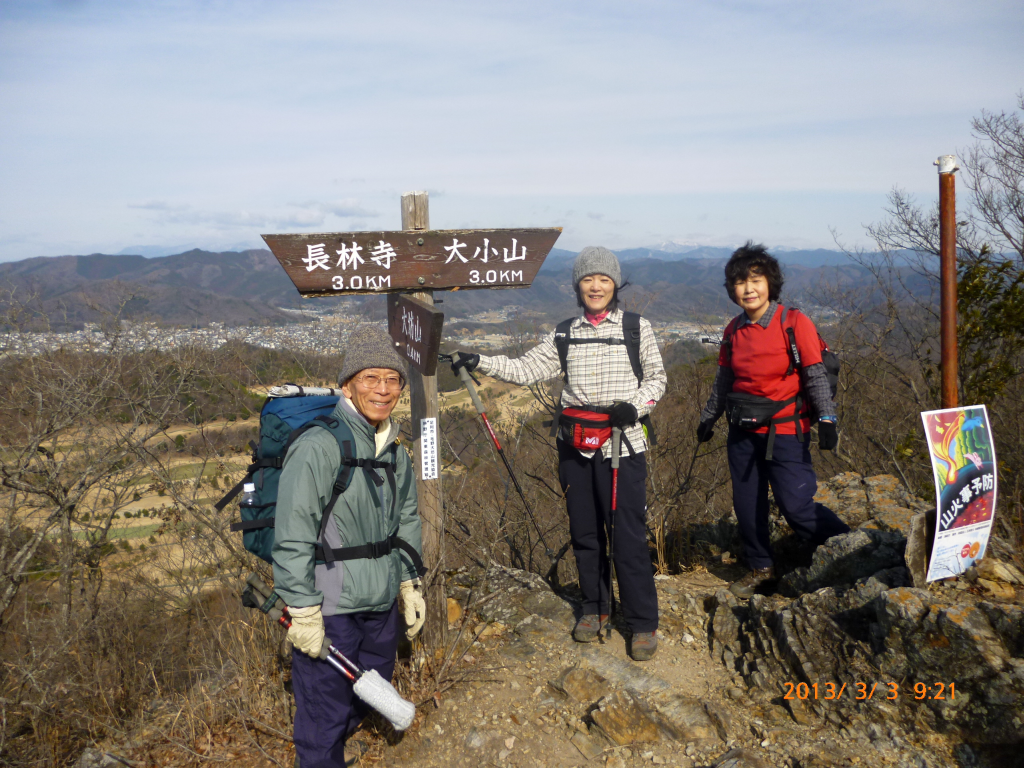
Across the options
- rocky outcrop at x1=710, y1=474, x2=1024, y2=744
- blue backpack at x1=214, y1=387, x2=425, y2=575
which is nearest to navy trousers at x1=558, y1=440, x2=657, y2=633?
rocky outcrop at x1=710, y1=474, x2=1024, y2=744

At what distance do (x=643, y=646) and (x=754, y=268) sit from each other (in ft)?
7.01

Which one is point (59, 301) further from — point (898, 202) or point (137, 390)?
point (898, 202)

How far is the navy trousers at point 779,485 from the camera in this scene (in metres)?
3.42

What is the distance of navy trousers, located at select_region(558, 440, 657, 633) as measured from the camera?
127 inches

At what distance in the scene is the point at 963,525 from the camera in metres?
2.67

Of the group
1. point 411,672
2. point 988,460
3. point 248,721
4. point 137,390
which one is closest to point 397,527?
point 411,672

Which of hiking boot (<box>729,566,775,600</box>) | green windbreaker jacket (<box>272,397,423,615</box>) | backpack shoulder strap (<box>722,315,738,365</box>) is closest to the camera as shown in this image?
green windbreaker jacket (<box>272,397,423,615</box>)

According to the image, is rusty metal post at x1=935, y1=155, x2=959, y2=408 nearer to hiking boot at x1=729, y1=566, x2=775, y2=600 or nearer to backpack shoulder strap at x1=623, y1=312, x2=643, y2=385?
backpack shoulder strap at x1=623, y1=312, x2=643, y2=385

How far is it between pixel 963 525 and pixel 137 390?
29.2ft

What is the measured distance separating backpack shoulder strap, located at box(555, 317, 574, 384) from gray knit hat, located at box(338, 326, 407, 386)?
1098mm

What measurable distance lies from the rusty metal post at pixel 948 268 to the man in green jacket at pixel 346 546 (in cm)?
248

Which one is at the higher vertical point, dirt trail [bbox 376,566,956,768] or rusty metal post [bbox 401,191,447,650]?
rusty metal post [bbox 401,191,447,650]

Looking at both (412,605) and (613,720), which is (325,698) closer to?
(412,605)
